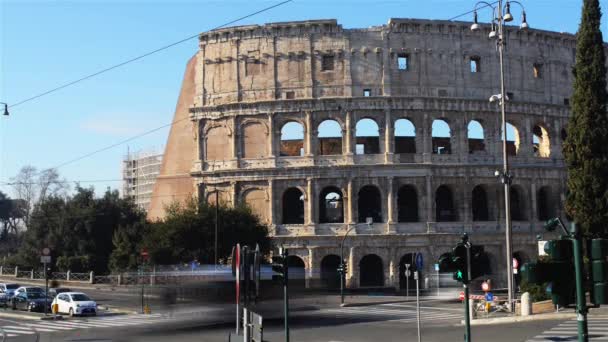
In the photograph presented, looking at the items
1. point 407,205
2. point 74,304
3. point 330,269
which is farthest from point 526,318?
point 407,205

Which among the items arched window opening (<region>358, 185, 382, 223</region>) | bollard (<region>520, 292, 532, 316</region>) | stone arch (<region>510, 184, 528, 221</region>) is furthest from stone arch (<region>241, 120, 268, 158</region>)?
bollard (<region>520, 292, 532, 316</region>)

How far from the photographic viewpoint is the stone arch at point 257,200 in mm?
45281

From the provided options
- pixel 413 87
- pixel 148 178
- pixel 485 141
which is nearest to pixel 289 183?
pixel 413 87

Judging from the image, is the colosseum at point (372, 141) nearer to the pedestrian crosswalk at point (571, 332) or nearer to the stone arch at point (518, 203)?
the stone arch at point (518, 203)

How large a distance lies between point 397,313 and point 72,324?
46.8ft

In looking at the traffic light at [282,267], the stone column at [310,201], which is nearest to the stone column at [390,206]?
the stone column at [310,201]

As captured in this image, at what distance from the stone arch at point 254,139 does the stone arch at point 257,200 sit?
240cm

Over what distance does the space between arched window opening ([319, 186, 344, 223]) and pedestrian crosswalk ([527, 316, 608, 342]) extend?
999 inches

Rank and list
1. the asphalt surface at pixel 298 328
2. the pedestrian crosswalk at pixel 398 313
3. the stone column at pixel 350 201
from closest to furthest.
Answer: the asphalt surface at pixel 298 328 → the pedestrian crosswalk at pixel 398 313 → the stone column at pixel 350 201

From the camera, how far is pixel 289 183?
4469 centimetres

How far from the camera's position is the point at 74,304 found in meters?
30.6

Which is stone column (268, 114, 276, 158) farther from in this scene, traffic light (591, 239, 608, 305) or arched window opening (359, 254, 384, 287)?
traffic light (591, 239, 608, 305)

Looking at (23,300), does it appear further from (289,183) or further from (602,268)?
(602,268)

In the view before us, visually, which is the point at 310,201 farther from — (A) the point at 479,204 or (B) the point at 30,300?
(B) the point at 30,300
